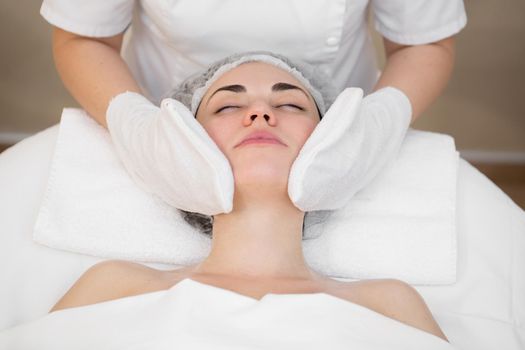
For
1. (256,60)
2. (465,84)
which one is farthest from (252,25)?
(465,84)

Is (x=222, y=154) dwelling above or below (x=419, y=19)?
below

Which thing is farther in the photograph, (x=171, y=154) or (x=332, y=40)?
(x=332, y=40)

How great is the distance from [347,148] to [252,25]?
14.6 inches

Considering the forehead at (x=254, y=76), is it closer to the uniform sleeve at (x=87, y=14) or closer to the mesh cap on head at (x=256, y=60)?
the mesh cap on head at (x=256, y=60)

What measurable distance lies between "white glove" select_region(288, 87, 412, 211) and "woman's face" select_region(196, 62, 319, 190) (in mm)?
48

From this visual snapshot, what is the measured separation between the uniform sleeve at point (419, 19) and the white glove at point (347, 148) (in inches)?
6.6

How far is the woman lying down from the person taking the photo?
1400 millimetres

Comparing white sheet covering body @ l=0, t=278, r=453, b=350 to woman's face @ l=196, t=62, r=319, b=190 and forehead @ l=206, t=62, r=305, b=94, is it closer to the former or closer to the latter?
woman's face @ l=196, t=62, r=319, b=190

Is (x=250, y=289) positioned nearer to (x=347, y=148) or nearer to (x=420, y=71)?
(x=347, y=148)

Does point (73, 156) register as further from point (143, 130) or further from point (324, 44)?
point (324, 44)

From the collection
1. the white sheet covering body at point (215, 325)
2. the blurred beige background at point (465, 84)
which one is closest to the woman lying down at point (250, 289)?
the white sheet covering body at point (215, 325)

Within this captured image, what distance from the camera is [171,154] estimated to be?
1.56 metres

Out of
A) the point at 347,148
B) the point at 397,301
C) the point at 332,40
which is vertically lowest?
the point at 397,301

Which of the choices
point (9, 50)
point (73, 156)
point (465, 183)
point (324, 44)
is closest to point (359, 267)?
point (465, 183)
